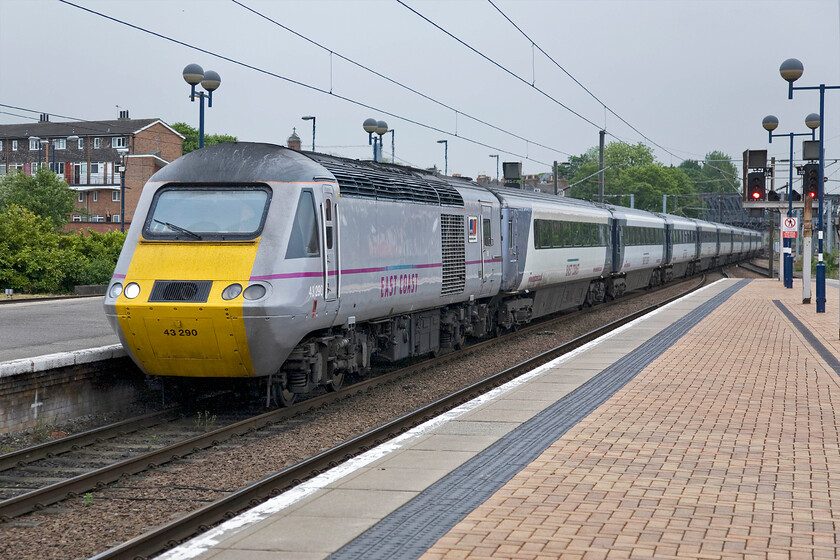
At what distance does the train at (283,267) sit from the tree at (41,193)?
5111cm

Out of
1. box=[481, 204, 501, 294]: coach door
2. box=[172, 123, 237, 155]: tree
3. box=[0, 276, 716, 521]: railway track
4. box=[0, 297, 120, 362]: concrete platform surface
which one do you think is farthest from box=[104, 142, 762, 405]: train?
box=[172, 123, 237, 155]: tree

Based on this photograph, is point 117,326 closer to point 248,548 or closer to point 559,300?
point 248,548

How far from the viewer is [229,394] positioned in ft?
47.0

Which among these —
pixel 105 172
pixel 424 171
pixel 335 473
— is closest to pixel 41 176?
pixel 105 172

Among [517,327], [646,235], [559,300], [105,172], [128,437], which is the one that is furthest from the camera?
[105,172]

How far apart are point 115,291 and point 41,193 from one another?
58.3 metres

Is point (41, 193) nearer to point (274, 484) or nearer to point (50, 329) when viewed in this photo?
point (50, 329)

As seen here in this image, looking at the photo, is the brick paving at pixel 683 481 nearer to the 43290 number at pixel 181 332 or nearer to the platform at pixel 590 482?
the platform at pixel 590 482

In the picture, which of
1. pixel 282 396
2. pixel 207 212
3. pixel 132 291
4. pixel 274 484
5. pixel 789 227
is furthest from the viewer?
pixel 789 227

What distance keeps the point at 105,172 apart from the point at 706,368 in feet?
265

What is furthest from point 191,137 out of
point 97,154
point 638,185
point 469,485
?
point 469,485

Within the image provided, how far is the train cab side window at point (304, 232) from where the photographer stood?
11.9 metres

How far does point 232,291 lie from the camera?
11500 millimetres

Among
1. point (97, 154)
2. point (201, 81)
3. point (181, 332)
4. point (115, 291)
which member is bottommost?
point (181, 332)
